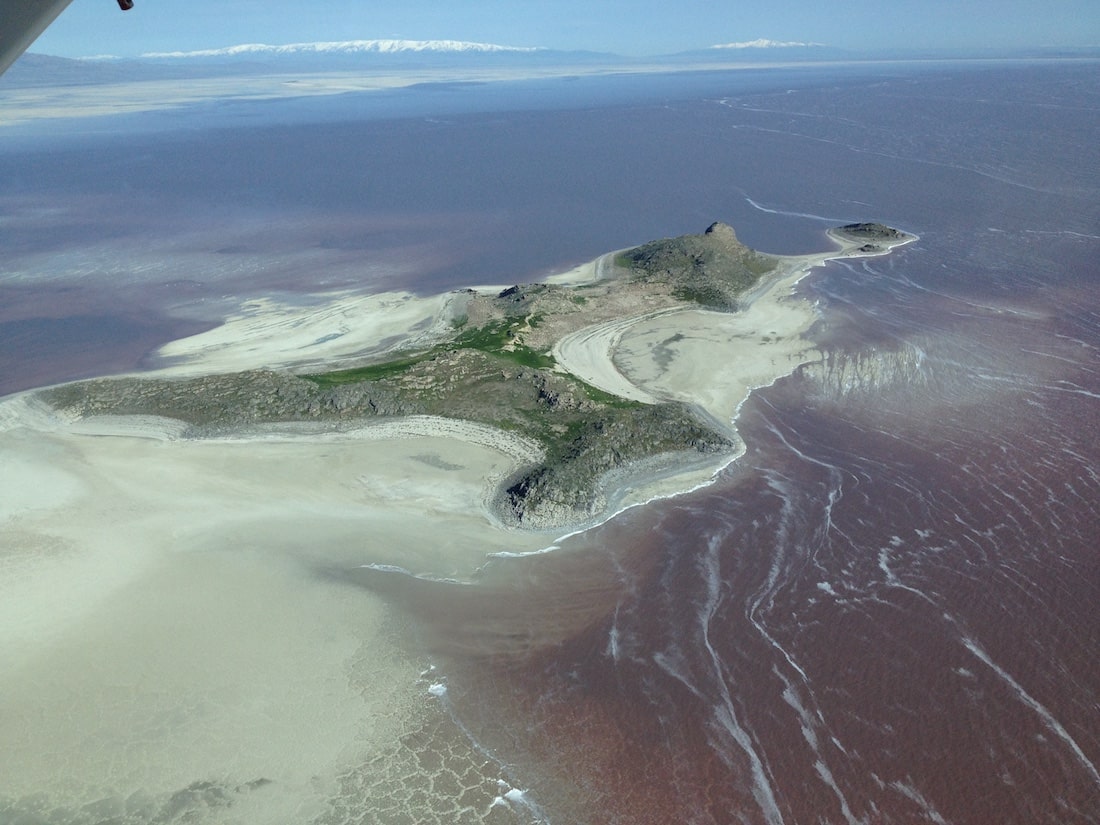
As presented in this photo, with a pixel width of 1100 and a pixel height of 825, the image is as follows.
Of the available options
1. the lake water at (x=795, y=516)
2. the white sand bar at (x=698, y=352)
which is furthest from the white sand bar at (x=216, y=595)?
the white sand bar at (x=698, y=352)

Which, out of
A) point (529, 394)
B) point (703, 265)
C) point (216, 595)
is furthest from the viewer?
point (703, 265)

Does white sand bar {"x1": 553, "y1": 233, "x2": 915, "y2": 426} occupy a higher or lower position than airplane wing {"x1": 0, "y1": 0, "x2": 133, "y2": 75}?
lower

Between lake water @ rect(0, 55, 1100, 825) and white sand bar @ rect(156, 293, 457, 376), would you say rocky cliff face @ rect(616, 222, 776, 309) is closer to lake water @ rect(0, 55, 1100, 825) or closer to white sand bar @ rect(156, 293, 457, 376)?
lake water @ rect(0, 55, 1100, 825)

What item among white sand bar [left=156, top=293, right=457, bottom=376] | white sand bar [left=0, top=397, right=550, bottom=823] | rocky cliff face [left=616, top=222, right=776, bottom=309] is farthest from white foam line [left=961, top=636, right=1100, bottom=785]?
white sand bar [left=156, top=293, right=457, bottom=376]

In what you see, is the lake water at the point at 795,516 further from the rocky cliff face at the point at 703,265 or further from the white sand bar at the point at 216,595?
the rocky cliff face at the point at 703,265

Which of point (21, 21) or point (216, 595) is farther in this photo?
Result: point (216, 595)

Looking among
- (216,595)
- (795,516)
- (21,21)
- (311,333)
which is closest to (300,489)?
(216,595)

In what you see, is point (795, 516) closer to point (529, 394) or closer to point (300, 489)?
point (529, 394)
